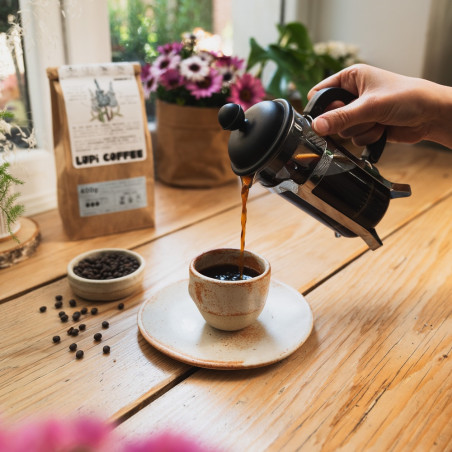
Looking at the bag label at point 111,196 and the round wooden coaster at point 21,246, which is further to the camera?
the bag label at point 111,196

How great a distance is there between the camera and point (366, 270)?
1117mm

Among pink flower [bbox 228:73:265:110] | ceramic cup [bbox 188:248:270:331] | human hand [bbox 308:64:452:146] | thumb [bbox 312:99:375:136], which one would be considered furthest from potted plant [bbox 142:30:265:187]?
ceramic cup [bbox 188:248:270:331]

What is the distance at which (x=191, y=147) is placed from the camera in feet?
4.93

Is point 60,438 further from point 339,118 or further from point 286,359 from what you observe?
point 339,118

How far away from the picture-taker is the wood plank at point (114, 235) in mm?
1067

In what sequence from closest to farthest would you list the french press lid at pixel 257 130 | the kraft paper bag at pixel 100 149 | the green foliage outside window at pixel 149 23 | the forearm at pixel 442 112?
the french press lid at pixel 257 130 < the forearm at pixel 442 112 < the kraft paper bag at pixel 100 149 < the green foliage outside window at pixel 149 23

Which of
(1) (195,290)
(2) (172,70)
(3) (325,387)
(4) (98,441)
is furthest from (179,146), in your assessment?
(4) (98,441)

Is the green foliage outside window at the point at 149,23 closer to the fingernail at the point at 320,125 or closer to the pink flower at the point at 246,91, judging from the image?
the pink flower at the point at 246,91

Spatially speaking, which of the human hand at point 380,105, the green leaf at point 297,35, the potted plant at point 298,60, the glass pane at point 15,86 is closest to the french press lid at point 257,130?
the human hand at point 380,105

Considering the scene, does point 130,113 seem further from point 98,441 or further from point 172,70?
point 98,441

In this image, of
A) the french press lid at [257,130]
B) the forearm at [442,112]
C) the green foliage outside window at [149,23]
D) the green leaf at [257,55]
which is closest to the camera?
the french press lid at [257,130]

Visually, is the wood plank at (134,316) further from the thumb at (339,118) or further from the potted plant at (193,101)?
the thumb at (339,118)

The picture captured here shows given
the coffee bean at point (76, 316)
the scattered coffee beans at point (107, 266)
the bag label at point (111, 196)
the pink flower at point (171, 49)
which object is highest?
the pink flower at point (171, 49)

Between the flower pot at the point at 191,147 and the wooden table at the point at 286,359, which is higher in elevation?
the flower pot at the point at 191,147
